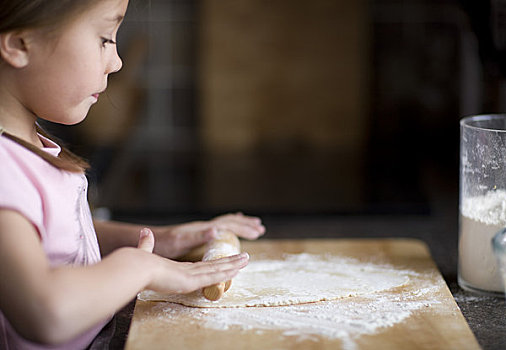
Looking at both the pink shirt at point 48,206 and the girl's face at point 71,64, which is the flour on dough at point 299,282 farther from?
the girl's face at point 71,64

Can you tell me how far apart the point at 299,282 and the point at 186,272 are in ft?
0.63

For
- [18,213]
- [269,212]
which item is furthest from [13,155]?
[269,212]

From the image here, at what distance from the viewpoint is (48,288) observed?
1.99 ft

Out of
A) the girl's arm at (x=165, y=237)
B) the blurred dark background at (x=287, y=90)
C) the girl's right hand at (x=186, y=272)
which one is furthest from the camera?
the blurred dark background at (x=287, y=90)

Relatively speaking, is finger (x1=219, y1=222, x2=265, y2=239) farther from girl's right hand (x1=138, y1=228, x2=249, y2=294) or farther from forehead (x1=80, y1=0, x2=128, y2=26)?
forehead (x1=80, y1=0, x2=128, y2=26)

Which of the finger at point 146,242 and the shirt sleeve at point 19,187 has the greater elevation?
the shirt sleeve at point 19,187

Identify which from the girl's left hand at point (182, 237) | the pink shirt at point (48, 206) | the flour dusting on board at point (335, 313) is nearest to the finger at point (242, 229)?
the girl's left hand at point (182, 237)

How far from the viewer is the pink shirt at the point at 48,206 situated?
66 cm

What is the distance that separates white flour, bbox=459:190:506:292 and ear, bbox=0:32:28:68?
552mm

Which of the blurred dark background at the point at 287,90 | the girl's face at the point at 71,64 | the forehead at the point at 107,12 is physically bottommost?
the blurred dark background at the point at 287,90

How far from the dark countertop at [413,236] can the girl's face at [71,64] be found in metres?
0.25

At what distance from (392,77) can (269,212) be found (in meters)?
2.71

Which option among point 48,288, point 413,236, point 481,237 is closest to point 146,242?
point 48,288

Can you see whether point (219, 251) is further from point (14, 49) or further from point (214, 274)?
point (14, 49)
